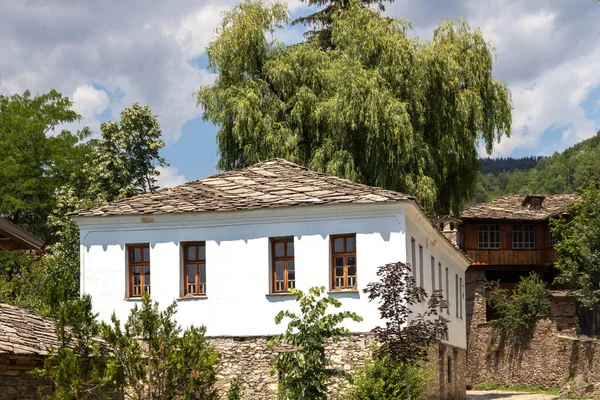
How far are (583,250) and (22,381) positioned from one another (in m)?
30.0

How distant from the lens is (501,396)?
134 feet

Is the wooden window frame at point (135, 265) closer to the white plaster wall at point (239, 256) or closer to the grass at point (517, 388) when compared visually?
the white plaster wall at point (239, 256)

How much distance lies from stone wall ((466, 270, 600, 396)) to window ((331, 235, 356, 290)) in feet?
68.6

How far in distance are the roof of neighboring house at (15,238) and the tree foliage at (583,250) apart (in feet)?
97.4

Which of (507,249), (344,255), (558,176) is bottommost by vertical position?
(344,255)

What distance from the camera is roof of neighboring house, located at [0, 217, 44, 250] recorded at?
15.8m

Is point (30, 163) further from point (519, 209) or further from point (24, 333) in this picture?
point (24, 333)

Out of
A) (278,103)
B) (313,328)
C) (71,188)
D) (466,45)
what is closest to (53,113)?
(71,188)

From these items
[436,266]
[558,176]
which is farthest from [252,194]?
[558,176]

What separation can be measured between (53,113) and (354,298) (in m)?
32.7

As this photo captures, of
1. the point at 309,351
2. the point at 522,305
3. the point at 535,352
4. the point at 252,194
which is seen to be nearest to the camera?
the point at 309,351

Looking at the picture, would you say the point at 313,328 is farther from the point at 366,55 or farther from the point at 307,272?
the point at 366,55

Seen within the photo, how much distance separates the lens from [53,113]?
51594 mm

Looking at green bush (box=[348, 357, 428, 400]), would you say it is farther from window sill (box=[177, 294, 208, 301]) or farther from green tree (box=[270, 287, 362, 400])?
window sill (box=[177, 294, 208, 301])
